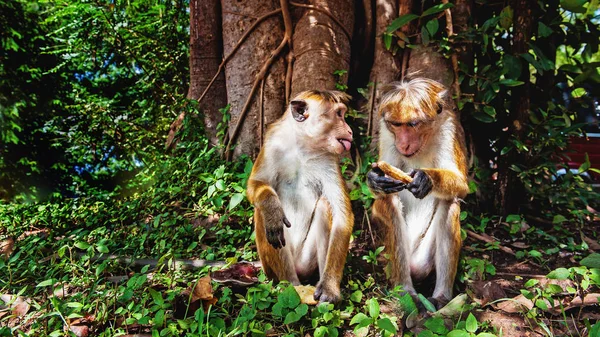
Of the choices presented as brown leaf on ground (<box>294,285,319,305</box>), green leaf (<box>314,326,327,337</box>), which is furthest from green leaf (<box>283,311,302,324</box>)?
brown leaf on ground (<box>294,285,319,305</box>)

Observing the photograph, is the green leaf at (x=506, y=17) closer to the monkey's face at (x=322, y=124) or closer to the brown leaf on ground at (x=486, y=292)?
the monkey's face at (x=322, y=124)

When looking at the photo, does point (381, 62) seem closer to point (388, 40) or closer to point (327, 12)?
point (388, 40)

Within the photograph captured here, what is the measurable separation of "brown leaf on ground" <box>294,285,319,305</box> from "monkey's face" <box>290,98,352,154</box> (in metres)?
0.81

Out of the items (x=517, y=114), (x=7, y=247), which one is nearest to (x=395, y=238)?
(x=517, y=114)

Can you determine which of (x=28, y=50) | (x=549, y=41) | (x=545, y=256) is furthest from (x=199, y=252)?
(x=28, y=50)

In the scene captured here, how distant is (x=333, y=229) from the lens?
271 centimetres

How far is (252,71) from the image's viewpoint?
4.29m

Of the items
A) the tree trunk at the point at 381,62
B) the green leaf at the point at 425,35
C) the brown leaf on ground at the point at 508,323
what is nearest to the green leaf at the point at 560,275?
the brown leaf on ground at the point at 508,323

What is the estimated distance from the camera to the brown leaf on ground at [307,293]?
8.41ft

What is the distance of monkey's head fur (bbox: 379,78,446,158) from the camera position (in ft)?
8.08

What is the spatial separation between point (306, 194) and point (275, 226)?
17.6 inches

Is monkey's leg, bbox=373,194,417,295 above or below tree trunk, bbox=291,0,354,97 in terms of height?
below

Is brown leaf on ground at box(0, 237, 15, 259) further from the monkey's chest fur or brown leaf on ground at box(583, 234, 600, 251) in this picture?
brown leaf on ground at box(583, 234, 600, 251)

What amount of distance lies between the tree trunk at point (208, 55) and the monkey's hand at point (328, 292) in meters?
2.57
